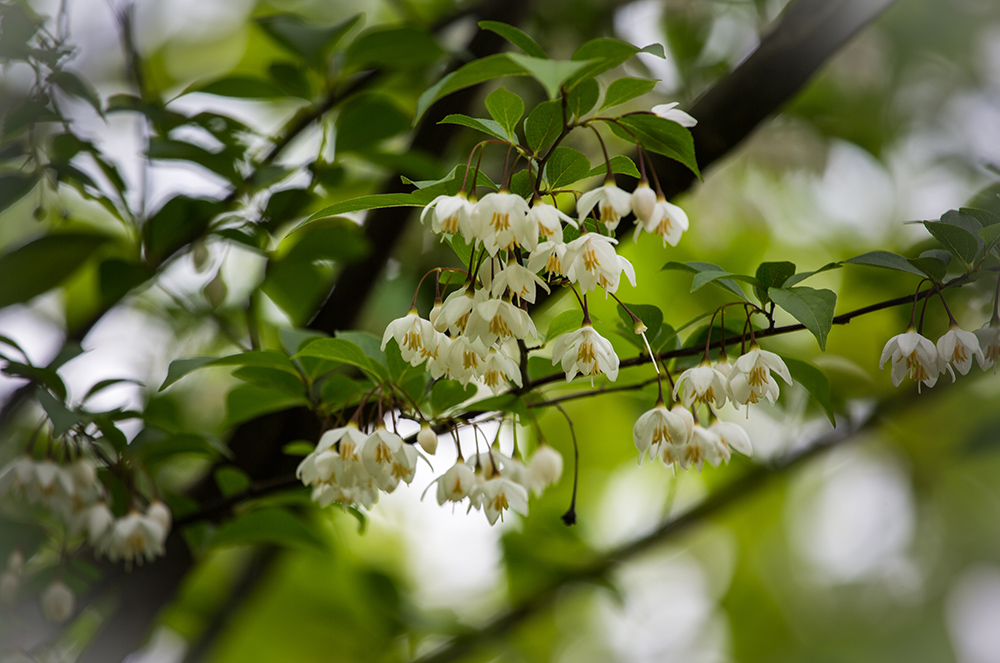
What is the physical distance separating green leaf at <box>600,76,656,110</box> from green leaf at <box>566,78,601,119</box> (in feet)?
0.05

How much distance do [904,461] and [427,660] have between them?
162 centimetres

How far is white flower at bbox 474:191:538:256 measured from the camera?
0.66 meters

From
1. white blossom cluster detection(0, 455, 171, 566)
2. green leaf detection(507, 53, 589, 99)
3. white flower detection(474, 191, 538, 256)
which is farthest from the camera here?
white blossom cluster detection(0, 455, 171, 566)

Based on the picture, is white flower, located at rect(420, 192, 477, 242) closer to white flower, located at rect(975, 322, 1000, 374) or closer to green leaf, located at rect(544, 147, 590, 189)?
green leaf, located at rect(544, 147, 590, 189)

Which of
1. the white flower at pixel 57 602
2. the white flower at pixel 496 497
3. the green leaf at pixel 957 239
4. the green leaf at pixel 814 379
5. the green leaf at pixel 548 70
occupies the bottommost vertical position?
the white flower at pixel 57 602

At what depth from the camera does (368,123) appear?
4.47ft

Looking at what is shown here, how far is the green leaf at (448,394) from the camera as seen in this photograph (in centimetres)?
96

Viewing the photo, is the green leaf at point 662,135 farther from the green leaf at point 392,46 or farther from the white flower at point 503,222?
the green leaf at point 392,46

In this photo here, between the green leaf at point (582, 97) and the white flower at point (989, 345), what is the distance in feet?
1.65

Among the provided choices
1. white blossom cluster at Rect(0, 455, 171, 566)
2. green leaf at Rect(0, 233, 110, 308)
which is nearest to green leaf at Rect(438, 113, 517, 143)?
white blossom cluster at Rect(0, 455, 171, 566)

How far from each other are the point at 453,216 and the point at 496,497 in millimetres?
446

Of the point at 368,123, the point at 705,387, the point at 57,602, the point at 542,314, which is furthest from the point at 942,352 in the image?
the point at 57,602

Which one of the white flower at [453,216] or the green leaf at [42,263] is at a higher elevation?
the white flower at [453,216]

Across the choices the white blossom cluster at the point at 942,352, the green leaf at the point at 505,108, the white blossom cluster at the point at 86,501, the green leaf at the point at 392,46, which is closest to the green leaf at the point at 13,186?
the white blossom cluster at the point at 86,501
